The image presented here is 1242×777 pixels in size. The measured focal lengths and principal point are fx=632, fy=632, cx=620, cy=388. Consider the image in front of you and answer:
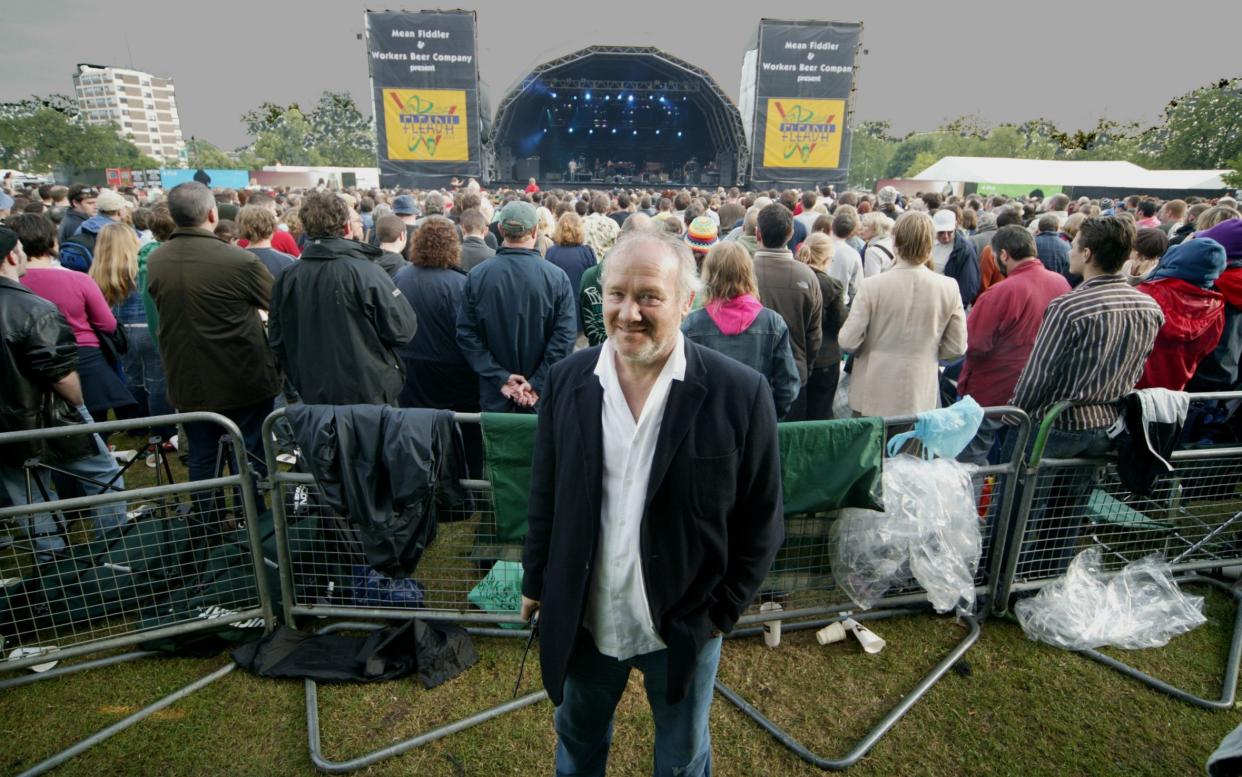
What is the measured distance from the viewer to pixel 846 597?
3.19 meters

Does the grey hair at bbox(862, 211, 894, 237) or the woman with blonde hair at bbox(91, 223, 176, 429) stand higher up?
the grey hair at bbox(862, 211, 894, 237)

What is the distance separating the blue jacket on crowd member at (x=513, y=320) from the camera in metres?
3.80

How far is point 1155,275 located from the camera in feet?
12.7

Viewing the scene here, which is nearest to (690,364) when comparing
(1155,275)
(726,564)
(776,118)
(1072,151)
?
(726,564)

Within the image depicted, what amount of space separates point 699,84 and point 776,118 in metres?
5.55

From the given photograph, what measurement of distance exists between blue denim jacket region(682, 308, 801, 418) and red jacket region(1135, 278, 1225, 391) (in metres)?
2.17

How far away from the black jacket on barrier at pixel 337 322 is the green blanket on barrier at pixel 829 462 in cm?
217

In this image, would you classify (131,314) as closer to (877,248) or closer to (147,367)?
(147,367)

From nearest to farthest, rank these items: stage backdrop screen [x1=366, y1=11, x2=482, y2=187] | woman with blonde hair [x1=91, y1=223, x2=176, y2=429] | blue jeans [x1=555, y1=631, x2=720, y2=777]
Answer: blue jeans [x1=555, y1=631, x2=720, y2=777] → woman with blonde hair [x1=91, y1=223, x2=176, y2=429] → stage backdrop screen [x1=366, y1=11, x2=482, y2=187]

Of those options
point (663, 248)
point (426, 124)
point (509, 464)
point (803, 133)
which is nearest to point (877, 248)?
point (509, 464)

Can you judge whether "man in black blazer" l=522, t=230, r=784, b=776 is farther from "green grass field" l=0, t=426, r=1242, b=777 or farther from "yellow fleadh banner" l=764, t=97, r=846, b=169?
"yellow fleadh banner" l=764, t=97, r=846, b=169

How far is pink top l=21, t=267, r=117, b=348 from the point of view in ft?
12.8

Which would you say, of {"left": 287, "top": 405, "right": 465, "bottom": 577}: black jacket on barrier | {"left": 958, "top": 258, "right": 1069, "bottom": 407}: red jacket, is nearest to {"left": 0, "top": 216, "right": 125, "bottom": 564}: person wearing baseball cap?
{"left": 287, "top": 405, "right": 465, "bottom": 577}: black jacket on barrier

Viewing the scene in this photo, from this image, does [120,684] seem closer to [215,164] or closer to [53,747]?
[53,747]
